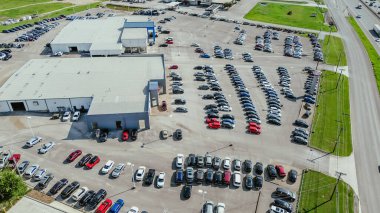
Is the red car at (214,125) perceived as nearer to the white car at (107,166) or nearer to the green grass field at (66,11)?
the white car at (107,166)

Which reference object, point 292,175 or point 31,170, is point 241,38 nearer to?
point 292,175

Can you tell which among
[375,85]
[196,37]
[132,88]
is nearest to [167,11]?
[196,37]

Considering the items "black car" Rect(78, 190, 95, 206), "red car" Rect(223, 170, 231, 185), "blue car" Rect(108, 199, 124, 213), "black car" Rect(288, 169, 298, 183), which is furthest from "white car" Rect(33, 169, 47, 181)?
"black car" Rect(288, 169, 298, 183)

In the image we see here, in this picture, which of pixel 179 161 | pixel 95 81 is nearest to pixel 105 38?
pixel 95 81

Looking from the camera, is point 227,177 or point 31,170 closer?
point 227,177

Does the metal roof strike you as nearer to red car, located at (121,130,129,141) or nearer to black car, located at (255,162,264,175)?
red car, located at (121,130,129,141)

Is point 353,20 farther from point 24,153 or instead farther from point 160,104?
point 24,153
